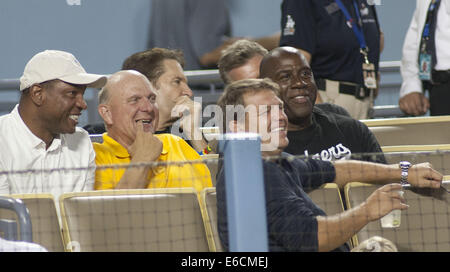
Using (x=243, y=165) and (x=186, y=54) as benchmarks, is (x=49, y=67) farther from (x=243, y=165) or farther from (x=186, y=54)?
(x=186, y=54)

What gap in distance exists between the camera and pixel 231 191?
2754mm

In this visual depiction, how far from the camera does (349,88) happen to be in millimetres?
5930

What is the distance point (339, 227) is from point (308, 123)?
4.75ft

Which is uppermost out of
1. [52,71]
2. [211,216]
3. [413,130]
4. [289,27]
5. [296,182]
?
[289,27]

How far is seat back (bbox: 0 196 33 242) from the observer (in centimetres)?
309

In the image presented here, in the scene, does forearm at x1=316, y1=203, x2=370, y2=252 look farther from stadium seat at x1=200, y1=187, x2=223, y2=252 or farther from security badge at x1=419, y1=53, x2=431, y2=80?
security badge at x1=419, y1=53, x2=431, y2=80

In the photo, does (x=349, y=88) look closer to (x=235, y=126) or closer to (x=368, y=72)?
(x=368, y=72)

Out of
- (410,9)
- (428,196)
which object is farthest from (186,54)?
(428,196)

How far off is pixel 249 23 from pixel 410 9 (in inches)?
64.3

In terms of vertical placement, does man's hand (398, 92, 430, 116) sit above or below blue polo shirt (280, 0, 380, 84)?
below

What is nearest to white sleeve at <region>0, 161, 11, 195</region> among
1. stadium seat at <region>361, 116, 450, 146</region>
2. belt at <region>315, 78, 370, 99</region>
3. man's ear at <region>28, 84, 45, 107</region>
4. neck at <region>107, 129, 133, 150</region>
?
man's ear at <region>28, 84, 45, 107</region>

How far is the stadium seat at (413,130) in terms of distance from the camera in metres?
5.11

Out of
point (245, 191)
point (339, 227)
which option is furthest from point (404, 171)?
point (245, 191)

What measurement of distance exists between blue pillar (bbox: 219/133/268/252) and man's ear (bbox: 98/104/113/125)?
71.5 inches
